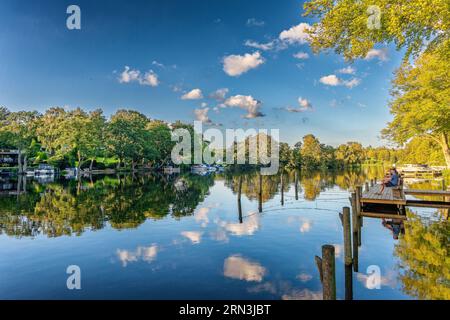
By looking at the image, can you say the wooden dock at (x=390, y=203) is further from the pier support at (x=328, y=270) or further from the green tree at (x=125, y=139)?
the green tree at (x=125, y=139)

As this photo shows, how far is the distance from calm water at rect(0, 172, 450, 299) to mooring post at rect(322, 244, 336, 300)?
7.79 feet

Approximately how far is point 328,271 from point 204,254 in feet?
22.8

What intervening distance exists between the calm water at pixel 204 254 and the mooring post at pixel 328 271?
7.79 feet

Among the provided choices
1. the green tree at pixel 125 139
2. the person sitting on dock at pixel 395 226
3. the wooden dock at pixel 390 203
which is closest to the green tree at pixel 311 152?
the green tree at pixel 125 139

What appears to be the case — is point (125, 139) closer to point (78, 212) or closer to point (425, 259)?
point (78, 212)

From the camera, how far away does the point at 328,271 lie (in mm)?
6012

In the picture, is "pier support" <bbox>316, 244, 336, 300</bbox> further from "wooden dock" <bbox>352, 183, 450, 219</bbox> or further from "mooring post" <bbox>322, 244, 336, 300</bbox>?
"wooden dock" <bbox>352, 183, 450, 219</bbox>

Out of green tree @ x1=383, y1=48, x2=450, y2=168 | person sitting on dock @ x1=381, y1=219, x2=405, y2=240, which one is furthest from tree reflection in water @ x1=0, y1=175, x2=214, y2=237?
green tree @ x1=383, y1=48, x2=450, y2=168

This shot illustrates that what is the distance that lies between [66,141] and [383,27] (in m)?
65.8

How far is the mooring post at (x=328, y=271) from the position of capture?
5875mm

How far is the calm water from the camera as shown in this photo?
880 centimetres

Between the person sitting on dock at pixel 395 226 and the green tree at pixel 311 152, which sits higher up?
the green tree at pixel 311 152
